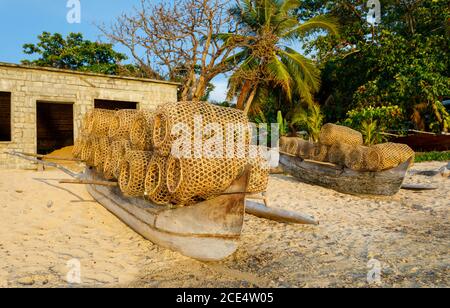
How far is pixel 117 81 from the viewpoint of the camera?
1502 centimetres

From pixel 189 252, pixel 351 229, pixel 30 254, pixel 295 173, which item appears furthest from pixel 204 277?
pixel 295 173

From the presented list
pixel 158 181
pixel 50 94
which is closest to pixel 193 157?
pixel 158 181

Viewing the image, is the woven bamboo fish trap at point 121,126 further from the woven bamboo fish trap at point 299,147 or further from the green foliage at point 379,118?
the green foliage at point 379,118

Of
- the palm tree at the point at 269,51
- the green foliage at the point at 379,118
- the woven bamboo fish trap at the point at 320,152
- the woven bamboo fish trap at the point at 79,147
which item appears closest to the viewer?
the woven bamboo fish trap at the point at 79,147

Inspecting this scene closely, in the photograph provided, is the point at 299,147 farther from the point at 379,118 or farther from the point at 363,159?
the point at 379,118

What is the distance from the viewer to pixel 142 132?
577 cm

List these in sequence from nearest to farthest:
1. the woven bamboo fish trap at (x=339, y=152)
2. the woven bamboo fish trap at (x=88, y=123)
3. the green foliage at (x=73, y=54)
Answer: the woven bamboo fish trap at (x=88, y=123), the woven bamboo fish trap at (x=339, y=152), the green foliage at (x=73, y=54)

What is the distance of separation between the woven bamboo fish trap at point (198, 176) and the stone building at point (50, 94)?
9283mm

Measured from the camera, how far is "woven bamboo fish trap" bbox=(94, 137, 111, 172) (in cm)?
729

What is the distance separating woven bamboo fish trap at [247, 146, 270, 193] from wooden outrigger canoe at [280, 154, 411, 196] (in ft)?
19.5

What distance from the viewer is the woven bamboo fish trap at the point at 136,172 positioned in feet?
17.5

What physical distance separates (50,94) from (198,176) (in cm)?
1145

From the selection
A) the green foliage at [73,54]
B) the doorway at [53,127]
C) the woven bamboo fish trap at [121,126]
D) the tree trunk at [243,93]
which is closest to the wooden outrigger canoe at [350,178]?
the woven bamboo fish trap at [121,126]

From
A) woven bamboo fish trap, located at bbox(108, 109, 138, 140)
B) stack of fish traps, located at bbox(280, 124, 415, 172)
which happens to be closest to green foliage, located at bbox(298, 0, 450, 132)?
stack of fish traps, located at bbox(280, 124, 415, 172)
